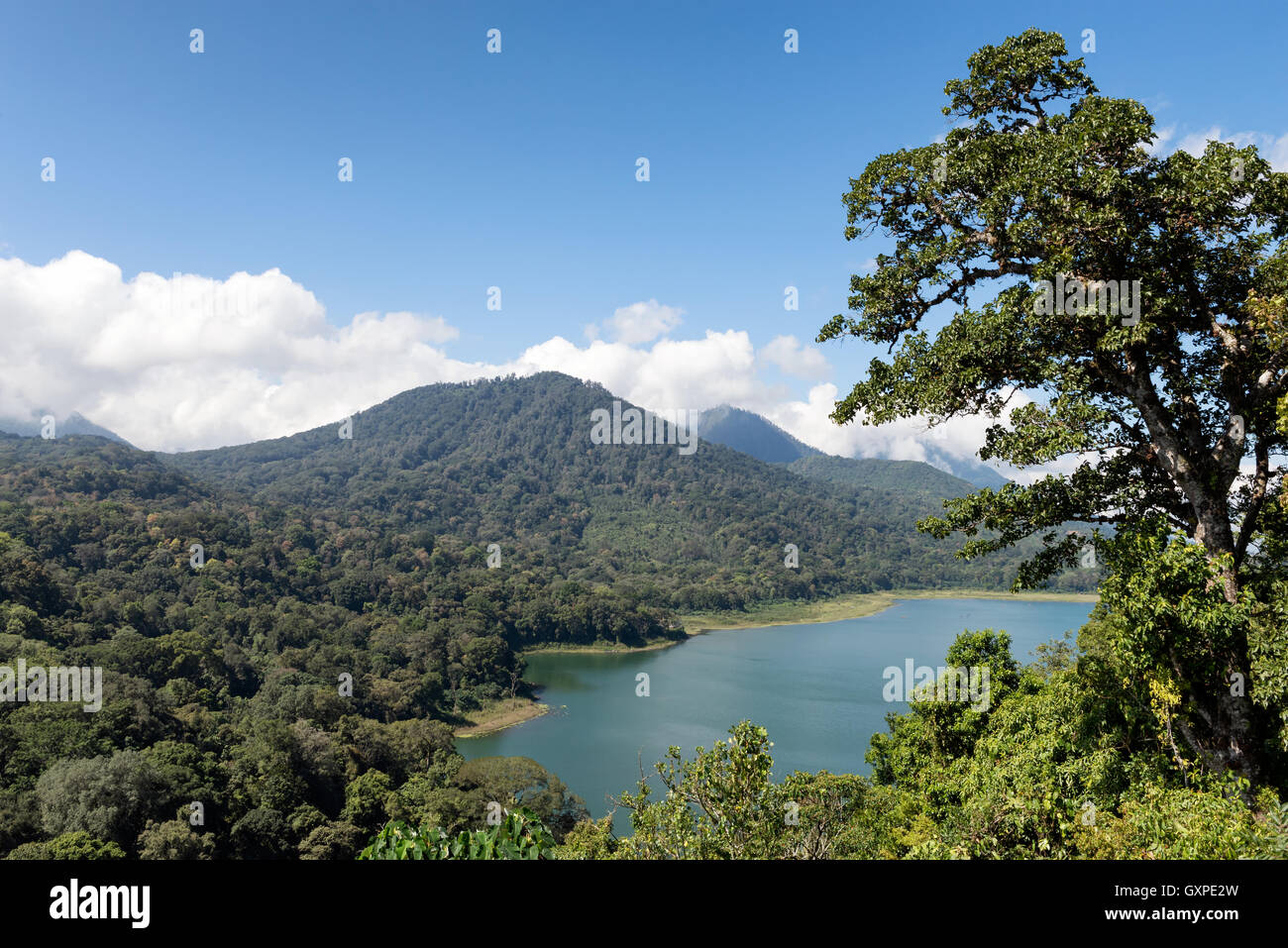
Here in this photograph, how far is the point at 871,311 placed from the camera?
7.25 meters

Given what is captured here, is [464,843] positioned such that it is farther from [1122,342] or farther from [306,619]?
[306,619]

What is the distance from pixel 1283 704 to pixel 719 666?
202 ft

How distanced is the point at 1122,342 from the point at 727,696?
5087cm

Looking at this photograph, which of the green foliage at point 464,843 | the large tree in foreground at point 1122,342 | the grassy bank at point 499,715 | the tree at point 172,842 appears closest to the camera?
the green foliage at point 464,843

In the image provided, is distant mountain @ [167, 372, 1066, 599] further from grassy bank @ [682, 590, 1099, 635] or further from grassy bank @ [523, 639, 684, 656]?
grassy bank @ [523, 639, 684, 656]

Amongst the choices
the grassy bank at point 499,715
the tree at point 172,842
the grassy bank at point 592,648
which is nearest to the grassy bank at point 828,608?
the grassy bank at point 592,648

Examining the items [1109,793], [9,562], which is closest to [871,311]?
[1109,793]

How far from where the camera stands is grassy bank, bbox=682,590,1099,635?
3639 inches

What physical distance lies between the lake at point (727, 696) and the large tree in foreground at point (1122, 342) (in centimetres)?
2121

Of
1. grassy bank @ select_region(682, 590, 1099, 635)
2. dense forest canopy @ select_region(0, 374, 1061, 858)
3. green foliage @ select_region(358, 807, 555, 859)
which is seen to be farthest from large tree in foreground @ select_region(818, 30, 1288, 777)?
grassy bank @ select_region(682, 590, 1099, 635)

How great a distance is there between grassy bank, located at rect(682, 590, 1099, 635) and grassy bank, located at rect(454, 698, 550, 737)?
35876mm

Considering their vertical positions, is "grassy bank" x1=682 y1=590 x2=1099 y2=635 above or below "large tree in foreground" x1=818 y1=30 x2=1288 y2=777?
below

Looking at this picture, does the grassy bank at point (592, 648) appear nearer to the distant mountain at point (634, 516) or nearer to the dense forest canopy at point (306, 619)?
the dense forest canopy at point (306, 619)

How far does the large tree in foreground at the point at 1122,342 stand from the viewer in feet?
18.6
